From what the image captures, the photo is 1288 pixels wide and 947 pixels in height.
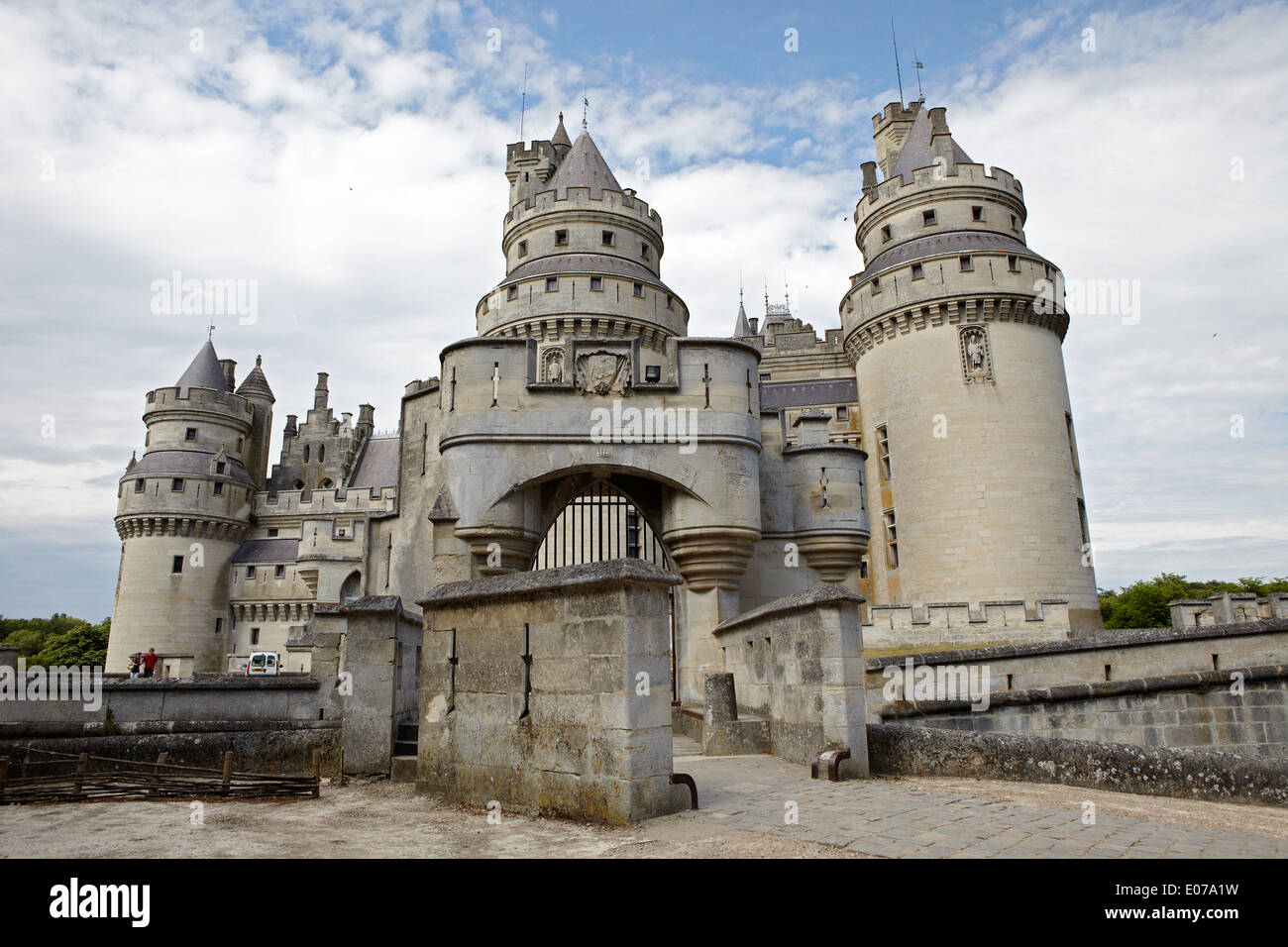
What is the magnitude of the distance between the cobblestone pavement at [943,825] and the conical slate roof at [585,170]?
76.8ft

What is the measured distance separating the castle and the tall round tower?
3.5 inches

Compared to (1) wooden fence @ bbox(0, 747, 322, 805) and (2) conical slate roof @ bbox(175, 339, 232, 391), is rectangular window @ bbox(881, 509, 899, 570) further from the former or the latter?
(2) conical slate roof @ bbox(175, 339, 232, 391)

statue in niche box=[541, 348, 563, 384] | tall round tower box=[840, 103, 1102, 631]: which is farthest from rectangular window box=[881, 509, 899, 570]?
statue in niche box=[541, 348, 563, 384]

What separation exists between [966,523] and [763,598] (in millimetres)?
14401

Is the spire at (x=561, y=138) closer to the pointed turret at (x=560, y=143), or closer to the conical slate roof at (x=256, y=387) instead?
the pointed turret at (x=560, y=143)

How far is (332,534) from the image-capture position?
129ft

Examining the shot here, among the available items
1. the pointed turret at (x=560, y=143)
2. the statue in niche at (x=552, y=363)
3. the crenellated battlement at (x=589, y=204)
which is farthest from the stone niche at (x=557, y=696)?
the pointed turret at (x=560, y=143)

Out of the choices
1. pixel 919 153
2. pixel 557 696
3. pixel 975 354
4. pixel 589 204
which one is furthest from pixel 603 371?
pixel 919 153

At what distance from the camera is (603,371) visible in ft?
47.2

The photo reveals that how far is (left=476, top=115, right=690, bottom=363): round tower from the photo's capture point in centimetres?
2408

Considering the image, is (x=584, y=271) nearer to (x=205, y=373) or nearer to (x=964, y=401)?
(x=964, y=401)

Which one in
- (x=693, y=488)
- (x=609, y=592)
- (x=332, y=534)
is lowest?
(x=609, y=592)
